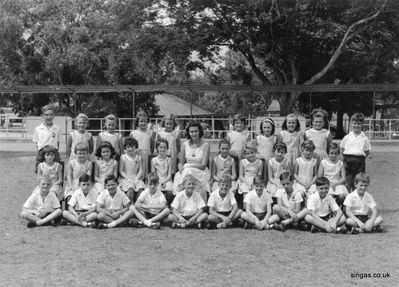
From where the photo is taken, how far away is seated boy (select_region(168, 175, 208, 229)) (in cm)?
663

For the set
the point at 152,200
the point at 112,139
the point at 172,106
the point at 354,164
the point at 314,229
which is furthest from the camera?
the point at 172,106

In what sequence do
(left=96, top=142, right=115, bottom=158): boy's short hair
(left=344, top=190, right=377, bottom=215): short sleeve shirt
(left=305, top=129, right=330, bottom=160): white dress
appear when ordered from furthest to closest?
(left=305, top=129, right=330, bottom=160): white dress → (left=96, top=142, right=115, bottom=158): boy's short hair → (left=344, top=190, right=377, bottom=215): short sleeve shirt

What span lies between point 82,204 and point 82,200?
5 centimetres

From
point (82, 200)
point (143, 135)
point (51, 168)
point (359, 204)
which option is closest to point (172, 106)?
point (143, 135)

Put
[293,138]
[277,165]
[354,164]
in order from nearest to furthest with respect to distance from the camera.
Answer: [277,165] < [354,164] < [293,138]

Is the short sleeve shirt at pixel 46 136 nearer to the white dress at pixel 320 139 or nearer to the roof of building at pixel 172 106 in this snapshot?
the white dress at pixel 320 139

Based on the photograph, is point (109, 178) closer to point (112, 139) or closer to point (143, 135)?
point (112, 139)

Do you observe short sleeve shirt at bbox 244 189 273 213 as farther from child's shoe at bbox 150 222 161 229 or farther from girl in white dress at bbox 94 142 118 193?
girl in white dress at bbox 94 142 118 193

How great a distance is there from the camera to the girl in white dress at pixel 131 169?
7.18 m

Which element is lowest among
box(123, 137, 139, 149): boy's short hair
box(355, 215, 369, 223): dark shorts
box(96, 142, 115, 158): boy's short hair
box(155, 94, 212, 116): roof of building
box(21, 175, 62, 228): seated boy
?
box(355, 215, 369, 223): dark shorts

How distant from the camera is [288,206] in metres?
6.69

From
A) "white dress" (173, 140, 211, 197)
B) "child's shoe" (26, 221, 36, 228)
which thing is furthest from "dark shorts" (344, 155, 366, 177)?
"child's shoe" (26, 221, 36, 228)

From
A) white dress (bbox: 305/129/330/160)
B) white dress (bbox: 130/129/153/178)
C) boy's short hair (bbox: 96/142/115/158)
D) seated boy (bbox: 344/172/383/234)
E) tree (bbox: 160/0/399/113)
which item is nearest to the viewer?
seated boy (bbox: 344/172/383/234)

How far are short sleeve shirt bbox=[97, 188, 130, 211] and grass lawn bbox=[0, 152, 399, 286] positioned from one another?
427 millimetres
